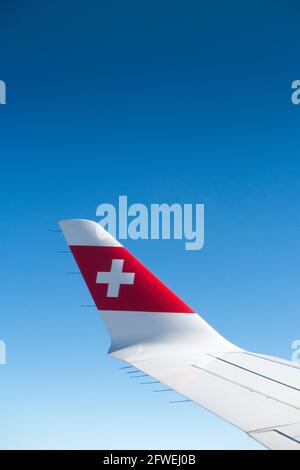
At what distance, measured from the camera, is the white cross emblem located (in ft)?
15.7

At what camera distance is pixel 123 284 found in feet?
15.7

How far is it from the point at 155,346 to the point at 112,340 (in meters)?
0.54

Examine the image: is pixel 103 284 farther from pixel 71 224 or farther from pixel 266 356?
pixel 266 356

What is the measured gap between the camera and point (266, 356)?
15.5 feet

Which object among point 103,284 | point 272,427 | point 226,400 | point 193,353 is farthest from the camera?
point 103,284

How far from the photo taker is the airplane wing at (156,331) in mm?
3873

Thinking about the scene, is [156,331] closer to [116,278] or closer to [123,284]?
[123,284]

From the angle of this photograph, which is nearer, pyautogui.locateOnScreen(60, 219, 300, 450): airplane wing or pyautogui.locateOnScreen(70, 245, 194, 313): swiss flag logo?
pyautogui.locateOnScreen(60, 219, 300, 450): airplane wing

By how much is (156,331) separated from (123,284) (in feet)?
2.31

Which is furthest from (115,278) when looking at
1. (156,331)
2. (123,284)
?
(156,331)

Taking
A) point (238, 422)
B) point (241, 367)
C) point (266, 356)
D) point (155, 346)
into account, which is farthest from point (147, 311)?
point (238, 422)

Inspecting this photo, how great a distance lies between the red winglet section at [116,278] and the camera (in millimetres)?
4738

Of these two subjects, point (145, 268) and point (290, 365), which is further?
point (145, 268)

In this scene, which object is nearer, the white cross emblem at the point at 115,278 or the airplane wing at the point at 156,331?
the airplane wing at the point at 156,331
